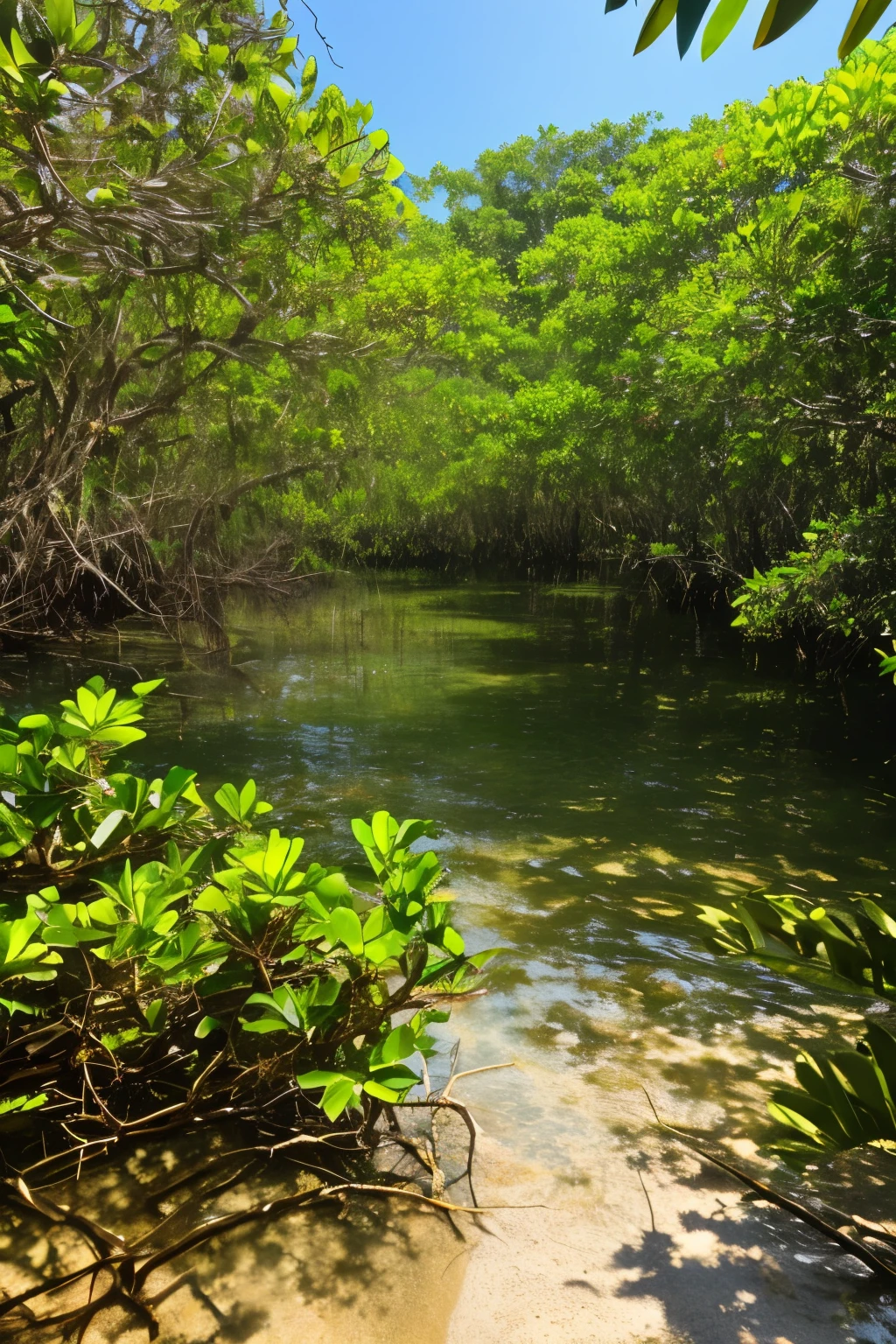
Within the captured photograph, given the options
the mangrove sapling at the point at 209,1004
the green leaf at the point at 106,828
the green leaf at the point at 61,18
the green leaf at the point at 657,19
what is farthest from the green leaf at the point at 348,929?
the green leaf at the point at 61,18

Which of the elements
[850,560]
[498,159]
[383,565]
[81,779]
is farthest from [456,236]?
[81,779]

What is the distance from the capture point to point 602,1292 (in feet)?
4.73

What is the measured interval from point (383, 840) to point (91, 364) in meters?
7.49

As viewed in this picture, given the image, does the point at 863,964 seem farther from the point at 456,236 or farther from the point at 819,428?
the point at 456,236

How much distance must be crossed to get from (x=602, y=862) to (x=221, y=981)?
8.56 feet

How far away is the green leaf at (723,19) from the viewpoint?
0.75 m

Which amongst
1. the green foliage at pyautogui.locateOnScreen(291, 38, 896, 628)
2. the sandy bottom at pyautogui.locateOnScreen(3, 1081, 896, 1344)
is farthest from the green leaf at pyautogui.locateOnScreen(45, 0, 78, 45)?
the green foliage at pyautogui.locateOnScreen(291, 38, 896, 628)

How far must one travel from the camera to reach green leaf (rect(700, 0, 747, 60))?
0.75 m

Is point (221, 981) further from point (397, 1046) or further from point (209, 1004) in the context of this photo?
point (397, 1046)

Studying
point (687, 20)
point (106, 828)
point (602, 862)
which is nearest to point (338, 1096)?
point (106, 828)

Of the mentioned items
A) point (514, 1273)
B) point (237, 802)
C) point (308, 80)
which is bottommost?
point (514, 1273)

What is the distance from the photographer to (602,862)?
4.01 meters

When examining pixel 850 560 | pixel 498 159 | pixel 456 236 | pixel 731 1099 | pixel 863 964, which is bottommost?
pixel 731 1099

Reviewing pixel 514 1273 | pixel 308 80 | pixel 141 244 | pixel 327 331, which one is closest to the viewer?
pixel 514 1273
